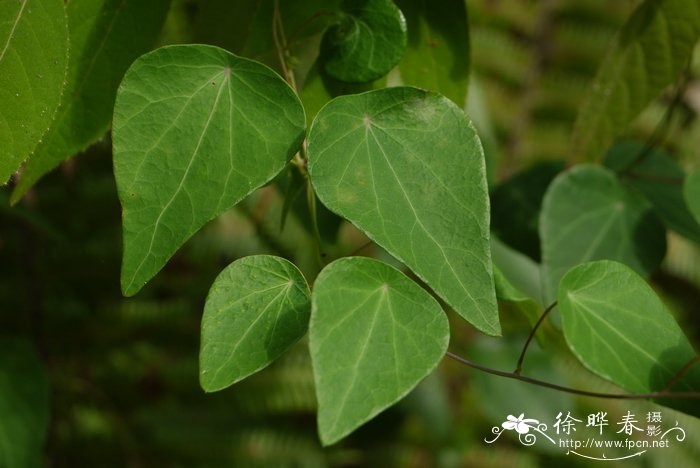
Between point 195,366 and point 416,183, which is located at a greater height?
point 416,183

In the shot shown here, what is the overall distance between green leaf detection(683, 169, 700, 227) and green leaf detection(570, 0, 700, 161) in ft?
0.27

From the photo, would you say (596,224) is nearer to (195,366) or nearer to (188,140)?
(188,140)

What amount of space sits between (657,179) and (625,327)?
1.09 ft

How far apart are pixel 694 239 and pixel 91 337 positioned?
3.37 feet

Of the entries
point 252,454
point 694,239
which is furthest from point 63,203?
point 694,239

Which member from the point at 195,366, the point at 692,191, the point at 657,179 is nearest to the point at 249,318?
the point at 692,191

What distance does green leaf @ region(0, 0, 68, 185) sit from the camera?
1.39 feet

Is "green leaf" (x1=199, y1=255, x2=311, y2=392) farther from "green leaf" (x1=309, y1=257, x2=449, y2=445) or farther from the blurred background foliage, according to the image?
the blurred background foliage

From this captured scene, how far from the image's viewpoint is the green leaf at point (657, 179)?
2.28 ft

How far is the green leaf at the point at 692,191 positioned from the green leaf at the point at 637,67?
0.08 meters

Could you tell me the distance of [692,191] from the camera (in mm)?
572

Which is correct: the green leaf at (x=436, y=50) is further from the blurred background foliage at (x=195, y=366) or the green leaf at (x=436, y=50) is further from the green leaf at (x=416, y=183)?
the blurred background foliage at (x=195, y=366)

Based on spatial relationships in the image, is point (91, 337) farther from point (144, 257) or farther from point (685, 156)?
point (685, 156)

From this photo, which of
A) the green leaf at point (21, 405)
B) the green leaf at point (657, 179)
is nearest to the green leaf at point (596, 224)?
the green leaf at point (657, 179)
